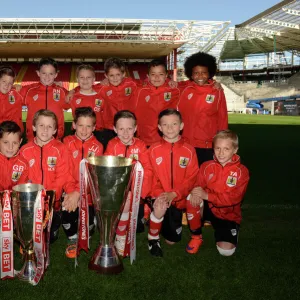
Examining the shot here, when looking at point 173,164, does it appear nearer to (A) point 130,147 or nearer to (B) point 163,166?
(B) point 163,166

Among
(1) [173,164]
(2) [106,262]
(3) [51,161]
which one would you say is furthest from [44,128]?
(2) [106,262]

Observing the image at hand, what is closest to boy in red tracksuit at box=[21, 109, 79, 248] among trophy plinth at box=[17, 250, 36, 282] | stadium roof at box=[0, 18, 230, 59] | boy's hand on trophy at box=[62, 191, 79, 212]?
boy's hand on trophy at box=[62, 191, 79, 212]

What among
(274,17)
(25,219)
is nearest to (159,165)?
(25,219)

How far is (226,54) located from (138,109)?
45147 millimetres

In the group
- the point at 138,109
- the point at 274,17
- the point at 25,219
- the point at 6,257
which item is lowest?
the point at 6,257

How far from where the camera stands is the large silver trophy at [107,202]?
7.28 ft

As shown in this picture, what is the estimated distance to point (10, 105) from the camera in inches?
166

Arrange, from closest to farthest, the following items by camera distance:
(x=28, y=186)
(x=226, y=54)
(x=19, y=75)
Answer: (x=28, y=186) → (x=19, y=75) → (x=226, y=54)

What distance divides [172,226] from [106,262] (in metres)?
0.69

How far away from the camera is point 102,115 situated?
4.23m

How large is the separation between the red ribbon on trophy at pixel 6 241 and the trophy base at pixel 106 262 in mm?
498

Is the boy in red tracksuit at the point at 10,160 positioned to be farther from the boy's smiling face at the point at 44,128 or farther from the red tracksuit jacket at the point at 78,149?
the red tracksuit jacket at the point at 78,149

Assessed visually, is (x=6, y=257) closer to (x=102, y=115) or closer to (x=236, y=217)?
(x=236, y=217)

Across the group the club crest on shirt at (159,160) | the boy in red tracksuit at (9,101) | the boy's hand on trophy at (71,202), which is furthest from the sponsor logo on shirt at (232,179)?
the boy in red tracksuit at (9,101)
